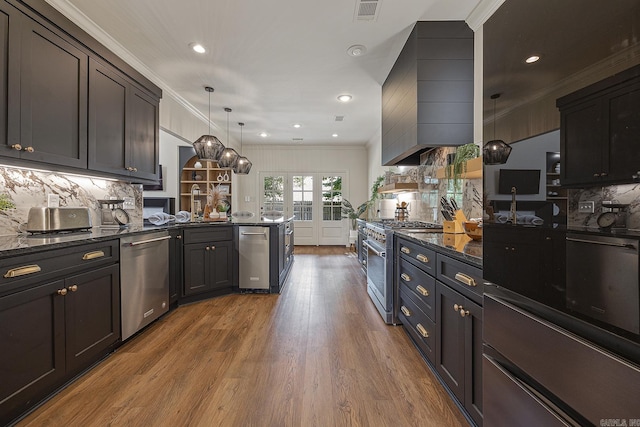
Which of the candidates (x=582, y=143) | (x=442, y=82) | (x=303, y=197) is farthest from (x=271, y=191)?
(x=582, y=143)

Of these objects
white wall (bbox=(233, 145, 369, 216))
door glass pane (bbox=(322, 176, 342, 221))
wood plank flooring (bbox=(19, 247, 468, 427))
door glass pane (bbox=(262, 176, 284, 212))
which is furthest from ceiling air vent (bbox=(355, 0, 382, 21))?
door glass pane (bbox=(262, 176, 284, 212))

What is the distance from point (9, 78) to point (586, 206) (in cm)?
275

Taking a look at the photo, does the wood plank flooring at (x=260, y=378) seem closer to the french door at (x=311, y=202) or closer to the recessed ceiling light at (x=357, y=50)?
the recessed ceiling light at (x=357, y=50)

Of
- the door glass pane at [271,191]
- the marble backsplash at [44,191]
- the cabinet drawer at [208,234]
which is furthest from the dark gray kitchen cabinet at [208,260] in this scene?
the door glass pane at [271,191]

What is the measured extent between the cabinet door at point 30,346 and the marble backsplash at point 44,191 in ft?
2.79

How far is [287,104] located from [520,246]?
14.7 ft

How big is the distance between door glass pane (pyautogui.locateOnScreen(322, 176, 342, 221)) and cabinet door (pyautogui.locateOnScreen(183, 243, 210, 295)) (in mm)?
4829

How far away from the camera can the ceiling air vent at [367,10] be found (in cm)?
226

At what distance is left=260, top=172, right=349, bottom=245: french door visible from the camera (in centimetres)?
773

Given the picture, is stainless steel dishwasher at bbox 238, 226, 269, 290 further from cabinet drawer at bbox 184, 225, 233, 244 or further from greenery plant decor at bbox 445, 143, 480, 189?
greenery plant decor at bbox 445, 143, 480, 189

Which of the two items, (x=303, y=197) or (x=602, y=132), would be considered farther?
(x=303, y=197)

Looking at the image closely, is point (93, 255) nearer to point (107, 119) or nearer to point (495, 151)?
point (107, 119)

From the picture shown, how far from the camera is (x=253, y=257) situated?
3.48 m

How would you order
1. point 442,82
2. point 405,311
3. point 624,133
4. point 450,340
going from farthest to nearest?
point 442,82 → point 405,311 → point 450,340 → point 624,133
